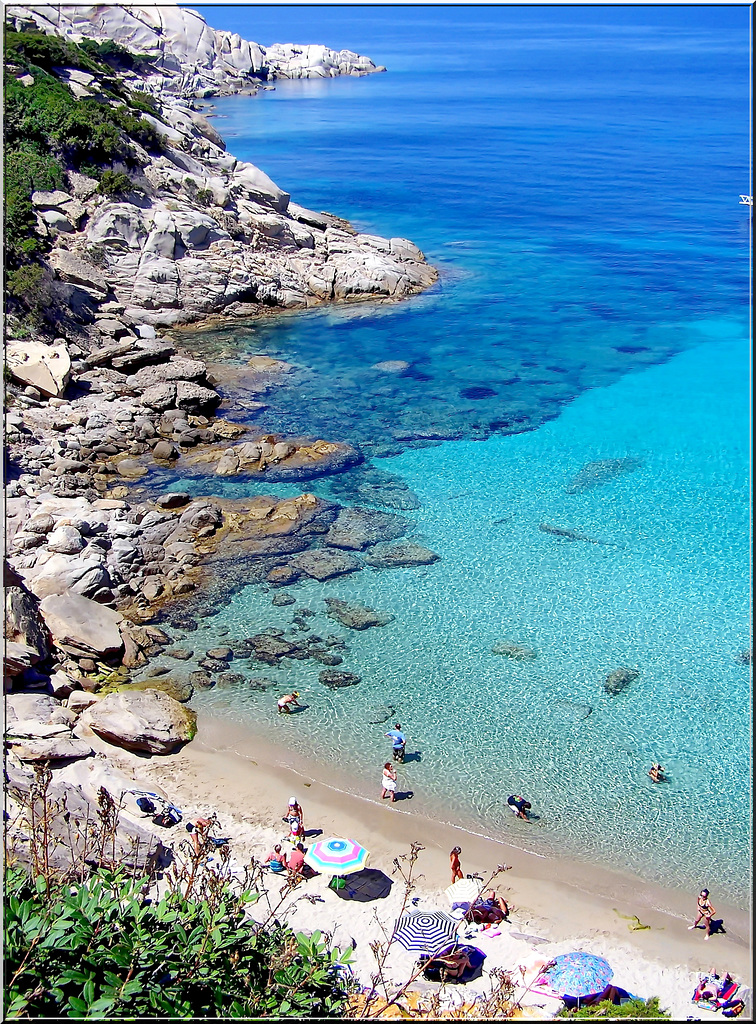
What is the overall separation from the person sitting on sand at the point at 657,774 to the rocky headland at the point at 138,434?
6.46m

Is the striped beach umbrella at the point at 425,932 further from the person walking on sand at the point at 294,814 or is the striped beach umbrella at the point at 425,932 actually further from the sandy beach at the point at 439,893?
the person walking on sand at the point at 294,814

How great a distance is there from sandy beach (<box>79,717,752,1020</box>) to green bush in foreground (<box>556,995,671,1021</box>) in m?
0.38

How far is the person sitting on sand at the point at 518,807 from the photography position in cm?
1548

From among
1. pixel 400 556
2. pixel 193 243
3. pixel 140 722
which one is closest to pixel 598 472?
pixel 400 556

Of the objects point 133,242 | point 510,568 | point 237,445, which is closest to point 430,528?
point 510,568

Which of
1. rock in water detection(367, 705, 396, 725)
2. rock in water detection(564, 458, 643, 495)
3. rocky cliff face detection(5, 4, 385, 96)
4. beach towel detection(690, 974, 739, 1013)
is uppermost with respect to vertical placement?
rocky cliff face detection(5, 4, 385, 96)

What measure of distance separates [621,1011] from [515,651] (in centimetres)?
910

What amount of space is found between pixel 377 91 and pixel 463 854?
12935 centimetres

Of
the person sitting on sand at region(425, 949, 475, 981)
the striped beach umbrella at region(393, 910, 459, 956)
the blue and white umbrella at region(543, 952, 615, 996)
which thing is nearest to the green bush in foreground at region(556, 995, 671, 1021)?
the blue and white umbrella at region(543, 952, 615, 996)

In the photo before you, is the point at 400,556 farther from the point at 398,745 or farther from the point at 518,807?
the point at 518,807

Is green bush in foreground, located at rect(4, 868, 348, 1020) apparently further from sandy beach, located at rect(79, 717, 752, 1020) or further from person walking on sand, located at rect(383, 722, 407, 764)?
person walking on sand, located at rect(383, 722, 407, 764)

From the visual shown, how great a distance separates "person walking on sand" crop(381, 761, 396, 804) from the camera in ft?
51.7

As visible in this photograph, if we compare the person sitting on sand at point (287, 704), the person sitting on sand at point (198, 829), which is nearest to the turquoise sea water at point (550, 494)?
the person sitting on sand at point (287, 704)

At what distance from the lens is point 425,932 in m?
11.9
